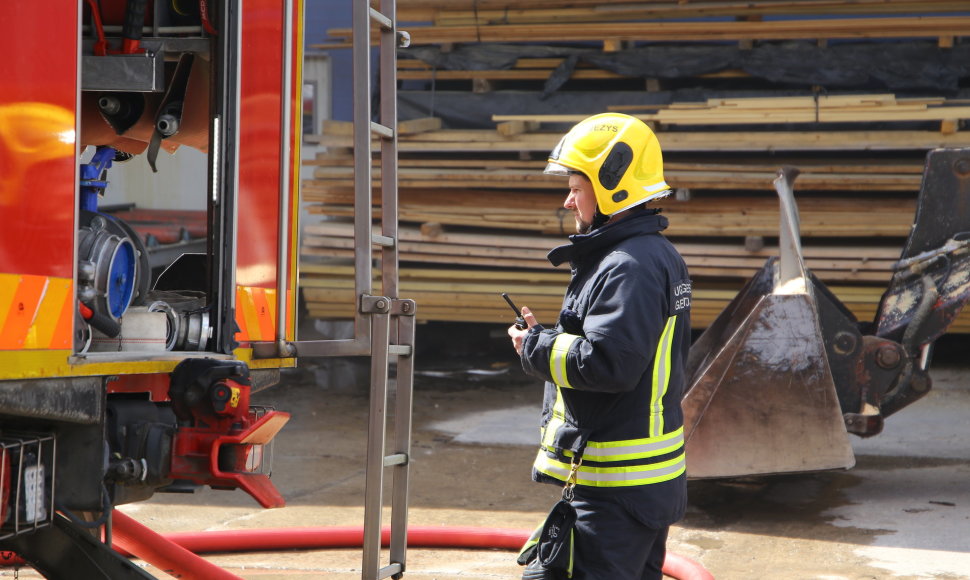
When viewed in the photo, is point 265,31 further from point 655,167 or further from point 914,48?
point 914,48

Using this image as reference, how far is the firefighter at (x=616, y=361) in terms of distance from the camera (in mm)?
2865

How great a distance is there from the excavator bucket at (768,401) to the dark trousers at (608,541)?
8.02 ft

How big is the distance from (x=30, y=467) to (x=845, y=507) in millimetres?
4101

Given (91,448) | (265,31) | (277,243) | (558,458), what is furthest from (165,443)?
(265,31)

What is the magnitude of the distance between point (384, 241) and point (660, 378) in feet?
3.45

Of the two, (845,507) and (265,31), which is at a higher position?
(265,31)

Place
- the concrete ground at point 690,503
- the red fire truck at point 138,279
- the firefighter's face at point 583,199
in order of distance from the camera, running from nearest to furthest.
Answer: the red fire truck at point 138,279, the firefighter's face at point 583,199, the concrete ground at point 690,503

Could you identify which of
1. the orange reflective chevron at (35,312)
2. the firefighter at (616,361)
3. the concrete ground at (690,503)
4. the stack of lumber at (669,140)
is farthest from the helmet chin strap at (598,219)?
the stack of lumber at (669,140)

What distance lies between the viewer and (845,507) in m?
5.68

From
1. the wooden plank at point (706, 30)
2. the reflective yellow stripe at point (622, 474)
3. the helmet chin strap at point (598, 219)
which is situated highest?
the wooden plank at point (706, 30)

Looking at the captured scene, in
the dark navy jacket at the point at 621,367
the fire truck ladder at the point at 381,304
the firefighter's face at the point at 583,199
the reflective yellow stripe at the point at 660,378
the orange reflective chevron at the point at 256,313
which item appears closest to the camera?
the dark navy jacket at the point at 621,367

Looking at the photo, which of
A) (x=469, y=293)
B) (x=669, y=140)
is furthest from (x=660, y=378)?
(x=469, y=293)

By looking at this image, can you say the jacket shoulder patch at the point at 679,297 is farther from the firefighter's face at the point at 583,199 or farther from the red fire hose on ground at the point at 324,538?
the red fire hose on ground at the point at 324,538

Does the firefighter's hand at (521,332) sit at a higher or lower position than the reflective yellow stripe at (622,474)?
higher
